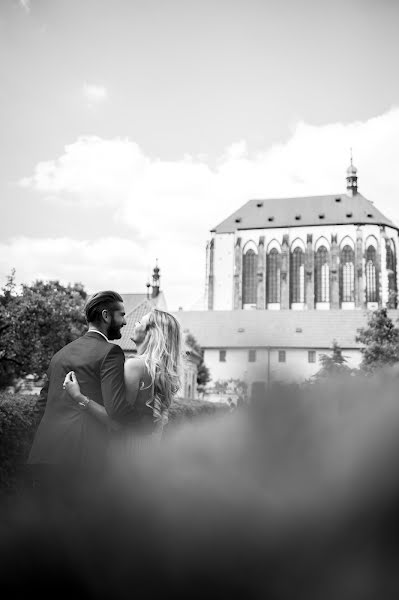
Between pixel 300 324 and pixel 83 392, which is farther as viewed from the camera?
pixel 300 324

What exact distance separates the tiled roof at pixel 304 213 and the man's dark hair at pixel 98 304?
72225 millimetres

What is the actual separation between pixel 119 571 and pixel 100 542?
1.8 inches

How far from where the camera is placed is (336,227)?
74062 mm

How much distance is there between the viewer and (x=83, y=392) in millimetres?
3020

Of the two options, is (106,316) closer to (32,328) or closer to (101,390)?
(101,390)

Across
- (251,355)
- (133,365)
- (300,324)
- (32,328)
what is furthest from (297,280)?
(251,355)

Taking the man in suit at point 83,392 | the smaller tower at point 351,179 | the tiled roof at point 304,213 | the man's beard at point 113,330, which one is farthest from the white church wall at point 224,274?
the man in suit at point 83,392

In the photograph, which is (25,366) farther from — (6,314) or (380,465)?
(380,465)

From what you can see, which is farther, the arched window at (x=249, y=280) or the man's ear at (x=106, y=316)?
the arched window at (x=249, y=280)

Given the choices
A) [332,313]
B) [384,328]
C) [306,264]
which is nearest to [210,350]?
[332,313]

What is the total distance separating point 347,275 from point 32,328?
49001 millimetres

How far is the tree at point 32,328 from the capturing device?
25641mm

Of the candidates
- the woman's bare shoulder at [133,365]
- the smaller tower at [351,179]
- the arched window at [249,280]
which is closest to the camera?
the woman's bare shoulder at [133,365]

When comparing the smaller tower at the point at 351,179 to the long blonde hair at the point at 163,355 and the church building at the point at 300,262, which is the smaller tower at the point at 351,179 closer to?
the church building at the point at 300,262
